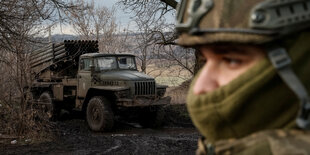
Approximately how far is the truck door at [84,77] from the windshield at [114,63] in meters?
0.27

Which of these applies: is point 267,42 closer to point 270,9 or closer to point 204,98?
point 270,9

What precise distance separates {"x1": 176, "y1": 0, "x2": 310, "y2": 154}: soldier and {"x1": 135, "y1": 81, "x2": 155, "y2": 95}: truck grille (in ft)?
30.2

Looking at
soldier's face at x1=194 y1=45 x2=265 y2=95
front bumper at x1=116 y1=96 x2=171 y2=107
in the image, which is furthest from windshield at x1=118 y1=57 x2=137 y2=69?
soldier's face at x1=194 y1=45 x2=265 y2=95

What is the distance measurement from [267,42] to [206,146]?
43 centimetres

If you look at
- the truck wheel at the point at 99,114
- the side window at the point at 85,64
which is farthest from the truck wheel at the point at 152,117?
the side window at the point at 85,64

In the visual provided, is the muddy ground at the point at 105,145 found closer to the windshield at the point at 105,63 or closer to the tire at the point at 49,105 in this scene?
→ the windshield at the point at 105,63

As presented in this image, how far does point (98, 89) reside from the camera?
1084 centimetres

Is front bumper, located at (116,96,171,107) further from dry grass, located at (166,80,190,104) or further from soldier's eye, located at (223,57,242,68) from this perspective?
soldier's eye, located at (223,57,242,68)

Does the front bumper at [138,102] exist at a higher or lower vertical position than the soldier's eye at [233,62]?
lower

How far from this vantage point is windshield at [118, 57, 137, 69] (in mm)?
11288

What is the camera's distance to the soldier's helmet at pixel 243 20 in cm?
101

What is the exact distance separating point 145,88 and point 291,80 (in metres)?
9.60

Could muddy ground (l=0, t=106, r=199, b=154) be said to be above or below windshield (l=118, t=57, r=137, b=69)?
below

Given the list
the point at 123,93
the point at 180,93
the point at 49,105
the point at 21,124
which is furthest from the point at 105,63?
the point at 180,93
